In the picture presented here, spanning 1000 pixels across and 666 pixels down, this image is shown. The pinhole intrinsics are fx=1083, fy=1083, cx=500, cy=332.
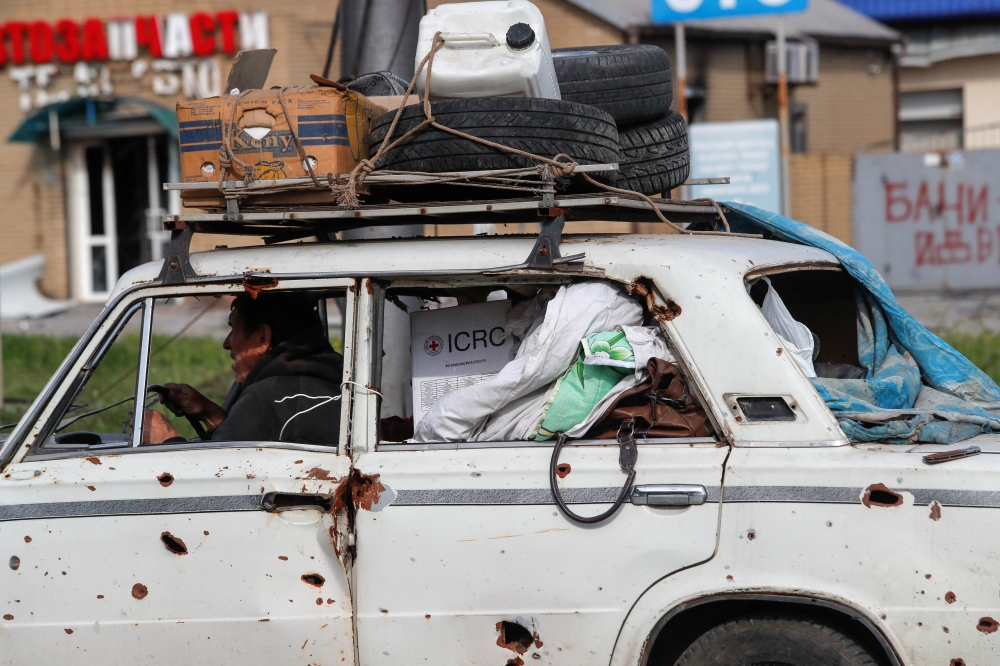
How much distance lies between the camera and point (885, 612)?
258 cm

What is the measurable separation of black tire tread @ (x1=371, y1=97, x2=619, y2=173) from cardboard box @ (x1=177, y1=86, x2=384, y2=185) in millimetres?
202

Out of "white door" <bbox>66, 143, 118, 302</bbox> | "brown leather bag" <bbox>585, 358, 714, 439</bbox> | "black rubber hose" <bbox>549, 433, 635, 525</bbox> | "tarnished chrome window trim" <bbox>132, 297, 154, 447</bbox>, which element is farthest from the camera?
"white door" <bbox>66, 143, 118, 302</bbox>

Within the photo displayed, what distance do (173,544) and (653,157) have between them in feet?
7.19

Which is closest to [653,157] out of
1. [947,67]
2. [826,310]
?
[826,310]

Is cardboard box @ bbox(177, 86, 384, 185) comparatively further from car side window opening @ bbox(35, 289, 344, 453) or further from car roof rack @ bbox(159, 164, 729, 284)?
car side window opening @ bbox(35, 289, 344, 453)

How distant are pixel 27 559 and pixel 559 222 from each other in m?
1.74

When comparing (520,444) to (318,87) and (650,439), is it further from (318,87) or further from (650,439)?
(318,87)

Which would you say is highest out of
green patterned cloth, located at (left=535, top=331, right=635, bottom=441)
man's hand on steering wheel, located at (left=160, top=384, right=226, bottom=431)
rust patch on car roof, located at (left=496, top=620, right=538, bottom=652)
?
green patterned cloth, located at (left=535, top=331, right=635, bottom=441)

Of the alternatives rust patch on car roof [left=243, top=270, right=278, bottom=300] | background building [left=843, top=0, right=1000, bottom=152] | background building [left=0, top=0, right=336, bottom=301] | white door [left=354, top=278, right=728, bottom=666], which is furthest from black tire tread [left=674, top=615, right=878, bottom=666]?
background building [left=843, top=0, right=1000, bottom=152]

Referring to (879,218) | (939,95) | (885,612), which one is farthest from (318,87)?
(939,95)

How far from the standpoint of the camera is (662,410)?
9.39 ft

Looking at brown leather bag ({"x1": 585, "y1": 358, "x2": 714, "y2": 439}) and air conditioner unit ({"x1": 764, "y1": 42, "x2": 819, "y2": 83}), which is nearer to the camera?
brown leather bag ({"x1": 585, "y1": 358, "x2": 714, "y2": 439})

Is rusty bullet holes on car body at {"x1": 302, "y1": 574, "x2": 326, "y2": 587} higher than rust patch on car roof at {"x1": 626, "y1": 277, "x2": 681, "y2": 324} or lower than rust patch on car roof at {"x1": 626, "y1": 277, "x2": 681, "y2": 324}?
lower

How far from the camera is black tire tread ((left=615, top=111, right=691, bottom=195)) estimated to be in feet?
12.9
